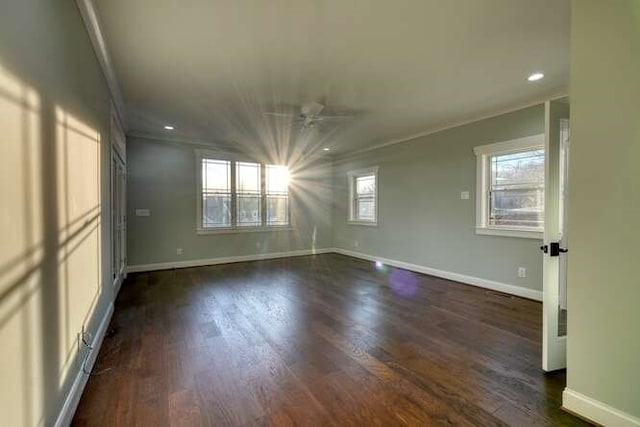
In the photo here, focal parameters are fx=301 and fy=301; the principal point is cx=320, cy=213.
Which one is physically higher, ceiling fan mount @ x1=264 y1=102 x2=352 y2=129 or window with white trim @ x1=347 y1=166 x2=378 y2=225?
ceiling fan mount @ x1=264 y1=102 x2=352 y2=129

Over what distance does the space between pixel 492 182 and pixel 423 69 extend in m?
2.31

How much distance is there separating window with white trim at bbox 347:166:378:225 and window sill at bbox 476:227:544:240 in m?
2.41

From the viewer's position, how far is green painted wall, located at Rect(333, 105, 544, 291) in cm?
407

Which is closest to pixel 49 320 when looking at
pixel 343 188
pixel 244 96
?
pixel 244 96

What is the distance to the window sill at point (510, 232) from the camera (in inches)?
152

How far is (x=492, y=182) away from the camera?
4422 mm

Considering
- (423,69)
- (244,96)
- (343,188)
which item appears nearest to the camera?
(423,69)

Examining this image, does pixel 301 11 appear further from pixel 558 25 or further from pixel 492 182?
pixel 492 182

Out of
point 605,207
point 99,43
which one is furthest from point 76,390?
point 605,207

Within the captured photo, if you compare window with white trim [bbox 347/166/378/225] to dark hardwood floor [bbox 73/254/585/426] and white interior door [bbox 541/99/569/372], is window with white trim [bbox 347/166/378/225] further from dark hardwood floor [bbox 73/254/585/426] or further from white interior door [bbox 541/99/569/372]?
white interior door [bbox 541/99/569/372]

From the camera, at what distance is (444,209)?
198 inches

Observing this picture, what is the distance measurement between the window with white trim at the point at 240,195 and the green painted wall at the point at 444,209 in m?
2.06

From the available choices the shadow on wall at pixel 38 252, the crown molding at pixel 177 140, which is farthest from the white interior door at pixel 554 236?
the crown molding at pixel 177 140

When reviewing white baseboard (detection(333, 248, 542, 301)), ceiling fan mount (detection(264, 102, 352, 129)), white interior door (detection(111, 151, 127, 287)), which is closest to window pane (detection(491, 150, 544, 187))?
white baseboard (detection(333, 248, 542, 301))
